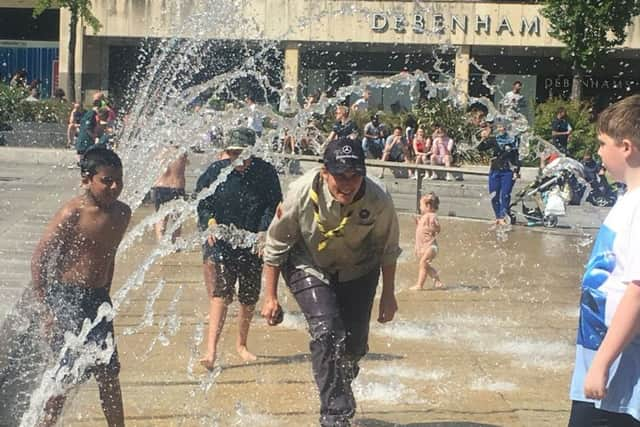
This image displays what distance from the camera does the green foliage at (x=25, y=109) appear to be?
25172 mm

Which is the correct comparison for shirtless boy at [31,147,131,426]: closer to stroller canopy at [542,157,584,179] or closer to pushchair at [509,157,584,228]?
pushchair at [509,157,584,228]

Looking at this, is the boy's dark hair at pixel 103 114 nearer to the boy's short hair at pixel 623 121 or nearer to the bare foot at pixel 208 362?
the bare foot at pixel 208 362

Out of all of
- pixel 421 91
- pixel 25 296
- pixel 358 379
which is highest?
pixel 421 91

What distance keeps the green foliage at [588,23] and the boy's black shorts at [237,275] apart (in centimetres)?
2335

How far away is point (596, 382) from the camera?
3283 millimetres

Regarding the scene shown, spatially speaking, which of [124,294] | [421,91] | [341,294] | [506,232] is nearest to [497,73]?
[421,91]

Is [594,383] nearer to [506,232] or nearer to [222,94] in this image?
[506,232]

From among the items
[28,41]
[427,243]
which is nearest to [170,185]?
[427,243]

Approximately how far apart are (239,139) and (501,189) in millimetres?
8043

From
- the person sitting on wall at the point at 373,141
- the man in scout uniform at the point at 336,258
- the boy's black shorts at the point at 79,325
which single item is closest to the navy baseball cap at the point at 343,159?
the man in scout uniform at the point at 336,258

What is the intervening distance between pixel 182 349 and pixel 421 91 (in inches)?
Answer: 1053

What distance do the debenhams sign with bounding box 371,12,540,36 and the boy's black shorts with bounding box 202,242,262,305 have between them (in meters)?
28.1

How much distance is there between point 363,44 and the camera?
116 ft

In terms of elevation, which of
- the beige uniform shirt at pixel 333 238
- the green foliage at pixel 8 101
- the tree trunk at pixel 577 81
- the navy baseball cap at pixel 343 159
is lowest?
the beige uniform shirt at pixel 333 238
